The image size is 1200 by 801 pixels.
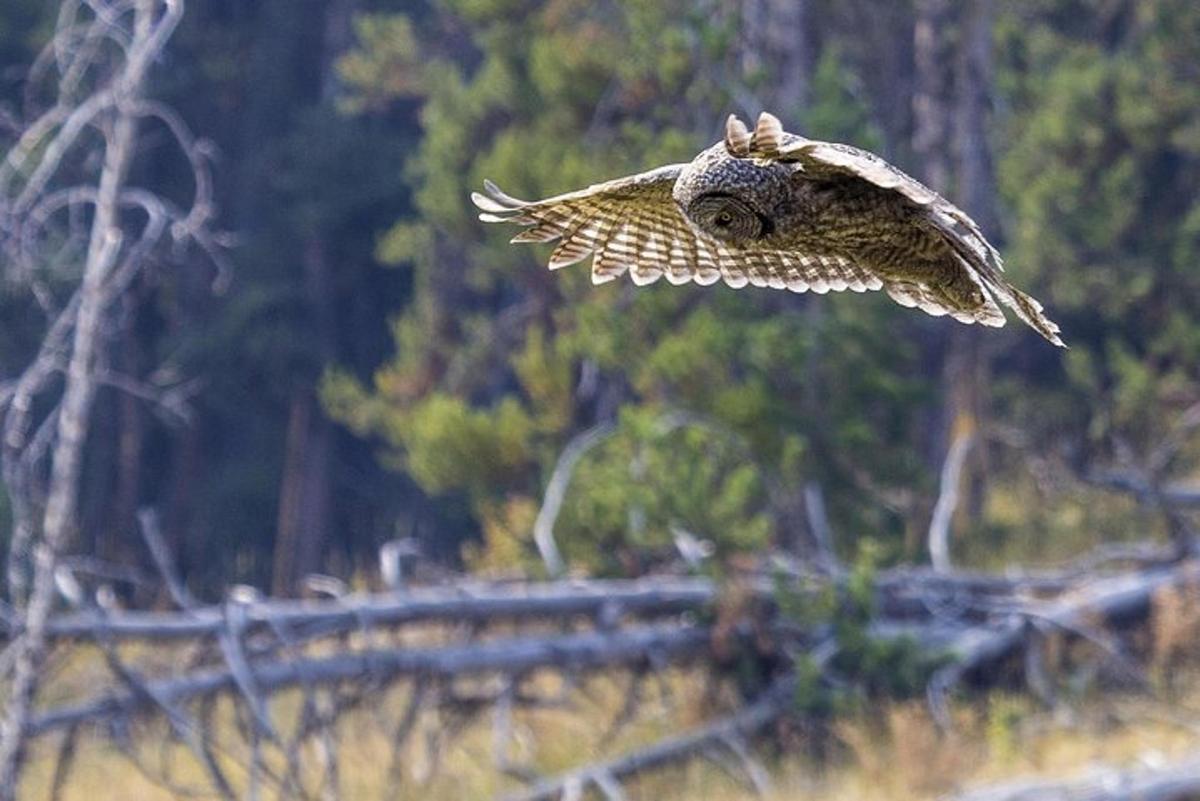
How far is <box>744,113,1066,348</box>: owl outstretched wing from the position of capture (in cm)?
393

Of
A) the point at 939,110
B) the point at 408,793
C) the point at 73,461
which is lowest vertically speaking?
the point at 408,793

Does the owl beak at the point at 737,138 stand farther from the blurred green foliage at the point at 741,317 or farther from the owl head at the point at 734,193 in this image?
the blurred green foliage at the point at 741,317

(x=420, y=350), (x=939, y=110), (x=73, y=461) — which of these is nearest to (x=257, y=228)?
(x=420, y=350)

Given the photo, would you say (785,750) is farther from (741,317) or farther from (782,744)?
(741,317)

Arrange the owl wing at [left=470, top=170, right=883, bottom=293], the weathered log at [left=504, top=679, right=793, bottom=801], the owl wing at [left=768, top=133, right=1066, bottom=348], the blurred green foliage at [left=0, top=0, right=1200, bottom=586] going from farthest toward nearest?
the blurred green foliage at [left=0, top=0, right=1200, bottom=586] → the weathered log at [left=504, top=679, right=793, bottom=801] → the owl wing at [left=470, top=170, right=883, bottom=293] → the owl wing at [left=768, top=133, right=1066, bottom=348]

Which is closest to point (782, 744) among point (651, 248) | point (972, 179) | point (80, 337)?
point (80, 337)

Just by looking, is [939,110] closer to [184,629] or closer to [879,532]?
[879,532]

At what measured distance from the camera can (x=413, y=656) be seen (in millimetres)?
9953

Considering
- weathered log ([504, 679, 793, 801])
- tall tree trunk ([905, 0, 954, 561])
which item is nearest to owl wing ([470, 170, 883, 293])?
weathered log ([504, 679, 793, 801])

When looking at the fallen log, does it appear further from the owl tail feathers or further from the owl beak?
the owl beak

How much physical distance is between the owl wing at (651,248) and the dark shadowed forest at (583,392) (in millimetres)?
3165

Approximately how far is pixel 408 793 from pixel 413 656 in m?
0.87

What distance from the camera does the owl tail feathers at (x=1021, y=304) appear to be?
13.5 ft

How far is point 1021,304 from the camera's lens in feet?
14.0
